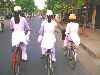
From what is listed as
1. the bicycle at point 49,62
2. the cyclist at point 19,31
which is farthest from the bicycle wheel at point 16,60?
the bicycle at point 49,62

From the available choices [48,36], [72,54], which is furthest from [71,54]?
[48,36]

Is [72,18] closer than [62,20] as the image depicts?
Yes

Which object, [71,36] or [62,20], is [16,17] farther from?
[62,20]

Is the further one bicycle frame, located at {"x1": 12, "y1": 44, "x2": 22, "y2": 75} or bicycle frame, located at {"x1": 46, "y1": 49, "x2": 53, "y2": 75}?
bicycle frame, located at {"x1": 46, "y1": 49, "x2": 53, "y2": 75}

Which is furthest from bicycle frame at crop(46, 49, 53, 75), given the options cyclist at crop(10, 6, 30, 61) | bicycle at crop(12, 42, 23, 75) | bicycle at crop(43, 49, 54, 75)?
bicycle at crop(12, 42, 23, 75)

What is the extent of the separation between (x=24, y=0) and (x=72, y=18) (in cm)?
13298

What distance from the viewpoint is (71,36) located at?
1464 centimetres

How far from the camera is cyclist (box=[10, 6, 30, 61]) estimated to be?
11.8 m

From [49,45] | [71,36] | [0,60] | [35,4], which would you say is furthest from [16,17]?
[35,4]

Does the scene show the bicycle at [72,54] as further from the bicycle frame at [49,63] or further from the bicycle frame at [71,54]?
the bicycle frame at [49,63]

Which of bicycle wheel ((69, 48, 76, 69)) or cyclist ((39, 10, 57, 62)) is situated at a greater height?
cyclist ((39, 10, 57, 62))

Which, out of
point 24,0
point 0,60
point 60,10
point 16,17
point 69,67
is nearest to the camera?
point 16,17

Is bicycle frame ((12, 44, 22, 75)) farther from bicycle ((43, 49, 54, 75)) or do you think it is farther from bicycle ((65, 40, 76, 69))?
bicycle ((65, 40, 76, 69))

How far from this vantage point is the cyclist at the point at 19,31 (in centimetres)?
1182
